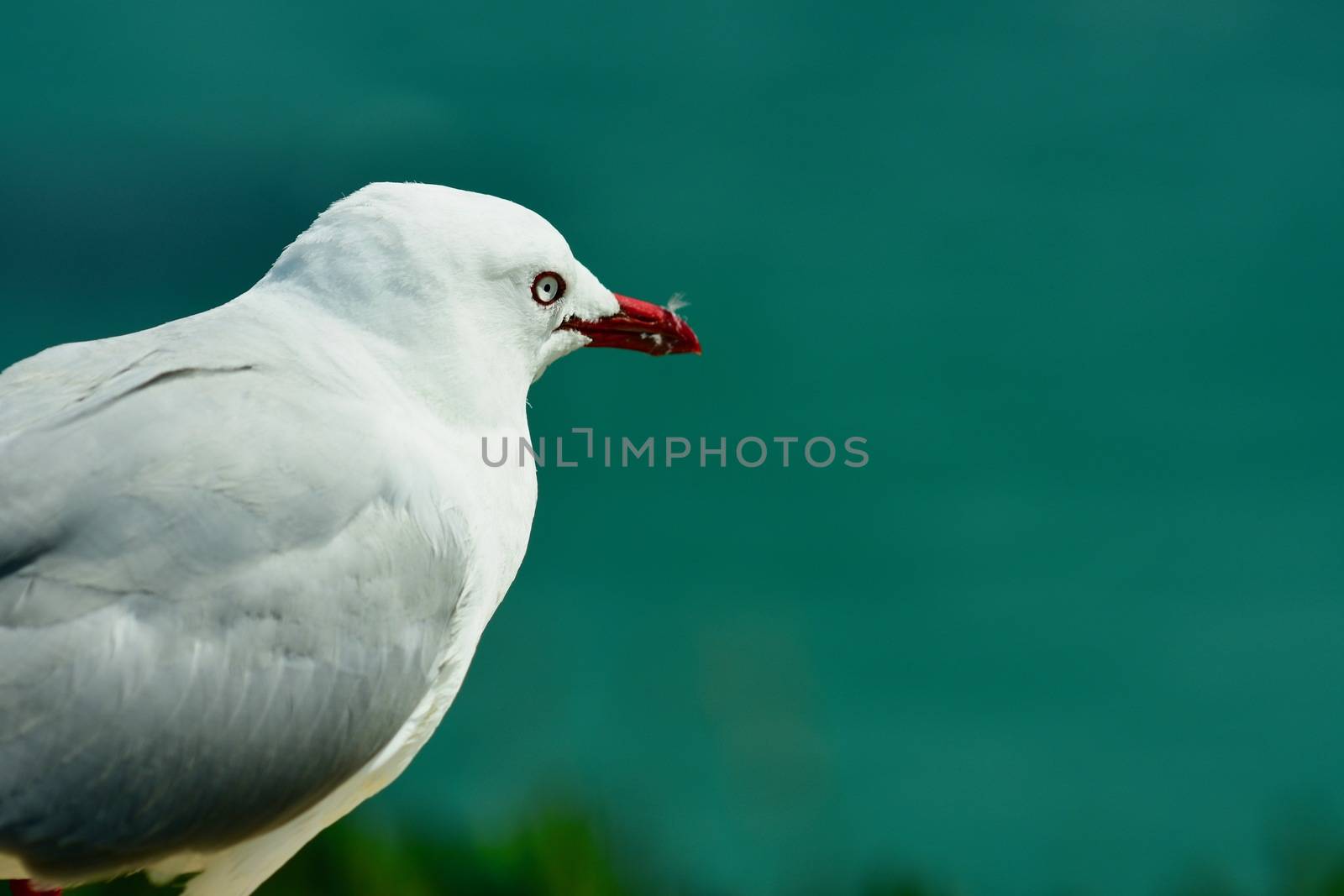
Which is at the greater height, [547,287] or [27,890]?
[547,287]

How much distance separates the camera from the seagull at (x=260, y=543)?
1.35m

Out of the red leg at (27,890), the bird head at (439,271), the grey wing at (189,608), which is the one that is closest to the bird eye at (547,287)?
the bird head at (439,271)

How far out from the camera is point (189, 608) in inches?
54.5

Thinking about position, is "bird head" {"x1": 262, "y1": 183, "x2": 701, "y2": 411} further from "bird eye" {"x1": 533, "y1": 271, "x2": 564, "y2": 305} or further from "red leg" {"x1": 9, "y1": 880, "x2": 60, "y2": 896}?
"red leg" {"x1": 9, "y1": 880, "x2": 60, "y2": 896}

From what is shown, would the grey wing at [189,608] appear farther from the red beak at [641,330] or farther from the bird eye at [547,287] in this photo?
the red beak at [641,330]

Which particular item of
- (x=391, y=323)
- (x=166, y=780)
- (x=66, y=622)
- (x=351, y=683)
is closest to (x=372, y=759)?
(x=351, y=683)

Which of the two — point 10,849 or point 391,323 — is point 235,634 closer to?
point 10,849

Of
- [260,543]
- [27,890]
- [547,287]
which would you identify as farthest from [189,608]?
[547,287]

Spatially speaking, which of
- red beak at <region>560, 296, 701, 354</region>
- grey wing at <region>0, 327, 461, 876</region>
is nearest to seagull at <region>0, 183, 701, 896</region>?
grey wing at <region>0, 327, 461, 876</region>

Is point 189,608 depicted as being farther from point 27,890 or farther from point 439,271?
point 439,271

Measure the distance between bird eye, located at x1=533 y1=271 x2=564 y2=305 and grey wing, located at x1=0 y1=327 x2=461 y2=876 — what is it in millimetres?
322

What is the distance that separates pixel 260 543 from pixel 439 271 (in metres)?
0.41

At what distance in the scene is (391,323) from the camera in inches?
65.3

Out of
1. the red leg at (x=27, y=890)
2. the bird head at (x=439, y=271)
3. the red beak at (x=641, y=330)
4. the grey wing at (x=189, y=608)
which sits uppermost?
the red beak at (x=641, y=330)
